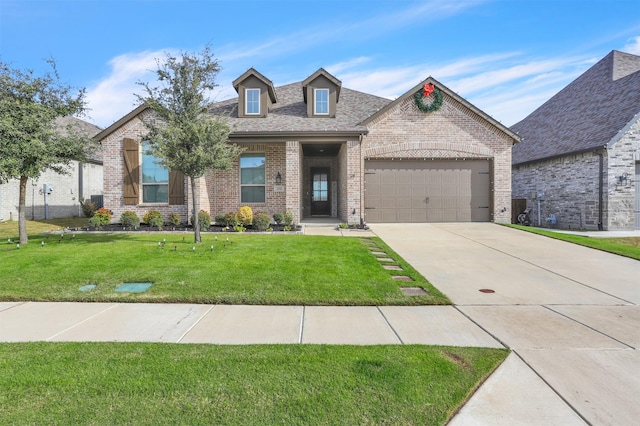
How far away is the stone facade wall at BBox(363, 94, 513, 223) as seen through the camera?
1427 cm

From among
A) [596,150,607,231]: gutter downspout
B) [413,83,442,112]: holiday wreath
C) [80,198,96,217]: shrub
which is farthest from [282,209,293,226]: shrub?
[80,198,96,217]: shrub

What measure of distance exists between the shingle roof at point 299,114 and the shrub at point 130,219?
16.9 ft

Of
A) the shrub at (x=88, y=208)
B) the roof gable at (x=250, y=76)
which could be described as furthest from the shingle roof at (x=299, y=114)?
the shrub at (x=88, y=208)

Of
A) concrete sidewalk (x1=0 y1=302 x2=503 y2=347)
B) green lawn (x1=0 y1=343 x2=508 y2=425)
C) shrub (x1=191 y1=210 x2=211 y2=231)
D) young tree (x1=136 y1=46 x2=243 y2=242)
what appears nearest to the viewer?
green lawn (x1=0 y1=343 x2=508 y2=425)

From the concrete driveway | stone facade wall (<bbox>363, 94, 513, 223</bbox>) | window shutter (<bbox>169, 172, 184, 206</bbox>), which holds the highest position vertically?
stone facade wall (<bbox>363, 94, 513, 223</bbox>)

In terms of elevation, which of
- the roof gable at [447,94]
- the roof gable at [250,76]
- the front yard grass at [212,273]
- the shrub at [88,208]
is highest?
the roof gable at [250,76]

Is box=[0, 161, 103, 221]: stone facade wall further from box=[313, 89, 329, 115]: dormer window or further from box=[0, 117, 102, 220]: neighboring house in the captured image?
box=[313, 89, 329, 115]: dormer window

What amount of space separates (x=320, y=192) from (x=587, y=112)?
13.8 meters

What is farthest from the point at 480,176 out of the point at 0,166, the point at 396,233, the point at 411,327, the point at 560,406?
the point at 0,166

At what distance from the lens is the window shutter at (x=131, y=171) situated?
44.2 feet

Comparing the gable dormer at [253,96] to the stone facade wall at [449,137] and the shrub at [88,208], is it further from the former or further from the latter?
the shrub at [88,208]

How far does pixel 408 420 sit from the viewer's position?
87.2 inches

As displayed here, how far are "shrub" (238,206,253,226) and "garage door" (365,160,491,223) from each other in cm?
491

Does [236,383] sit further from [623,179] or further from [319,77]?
[623,179]
